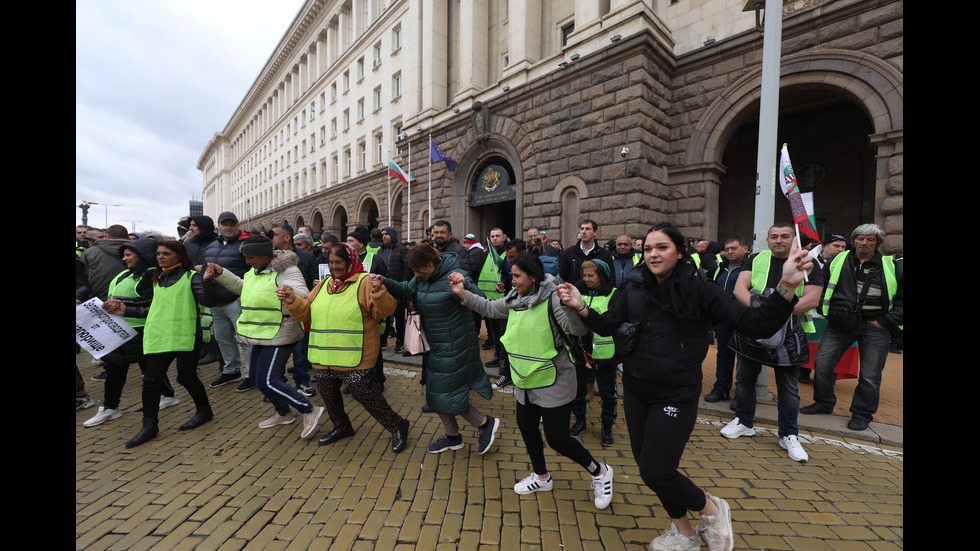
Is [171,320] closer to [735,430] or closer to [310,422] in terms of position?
[310,422]

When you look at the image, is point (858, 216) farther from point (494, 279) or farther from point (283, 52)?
point (283, 52)

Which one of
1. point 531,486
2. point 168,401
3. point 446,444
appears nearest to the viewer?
point 531,486

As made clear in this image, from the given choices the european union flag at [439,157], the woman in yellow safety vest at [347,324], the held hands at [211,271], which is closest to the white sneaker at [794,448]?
the woman in yellow safety vest at [347,324]

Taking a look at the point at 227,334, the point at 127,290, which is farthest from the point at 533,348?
the point at 227,334

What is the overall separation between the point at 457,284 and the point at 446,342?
1.78 ft

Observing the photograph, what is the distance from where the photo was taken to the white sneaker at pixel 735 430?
12.7 feet

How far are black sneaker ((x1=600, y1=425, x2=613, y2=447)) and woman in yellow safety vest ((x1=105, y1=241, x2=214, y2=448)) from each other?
13.6 ft

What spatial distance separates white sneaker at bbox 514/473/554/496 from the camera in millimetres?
2906

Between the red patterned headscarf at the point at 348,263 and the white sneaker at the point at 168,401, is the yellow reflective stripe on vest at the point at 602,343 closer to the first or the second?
the red patterned headscarf at the point at 348,263

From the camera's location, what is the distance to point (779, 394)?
364 centimetres

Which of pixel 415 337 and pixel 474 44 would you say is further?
pixel 474 44

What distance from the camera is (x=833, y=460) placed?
3.47 meters

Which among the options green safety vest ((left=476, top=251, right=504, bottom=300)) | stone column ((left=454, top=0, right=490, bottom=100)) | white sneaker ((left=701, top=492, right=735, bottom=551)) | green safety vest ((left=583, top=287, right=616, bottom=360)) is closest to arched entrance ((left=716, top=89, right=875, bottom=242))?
stone column ((left=454, top=0, right=490, bottom=100))

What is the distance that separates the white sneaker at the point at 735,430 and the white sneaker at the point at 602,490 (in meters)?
1.86
